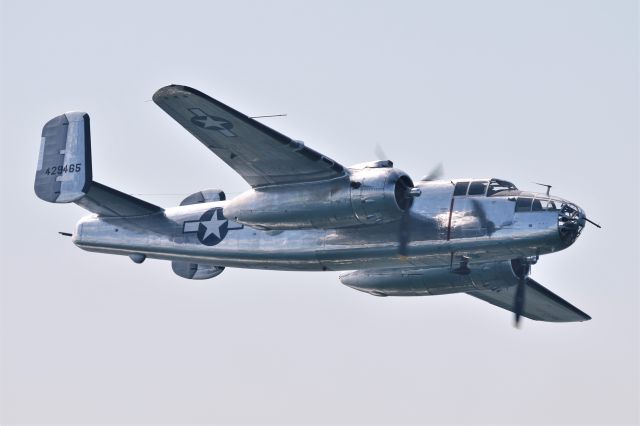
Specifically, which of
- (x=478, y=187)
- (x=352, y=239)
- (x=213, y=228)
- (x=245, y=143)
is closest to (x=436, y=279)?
(x=352, y=239)

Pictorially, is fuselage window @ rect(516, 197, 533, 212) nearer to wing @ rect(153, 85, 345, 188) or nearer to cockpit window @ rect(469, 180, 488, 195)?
cockpit window @ rect(469, 180, 488, 195)

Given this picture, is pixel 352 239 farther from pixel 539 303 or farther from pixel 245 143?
pixel 539 303

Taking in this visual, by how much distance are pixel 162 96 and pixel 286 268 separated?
19.5 ft

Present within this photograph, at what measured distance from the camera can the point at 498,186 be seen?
31234 millimetres

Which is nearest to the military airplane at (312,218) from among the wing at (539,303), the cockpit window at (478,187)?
the cockpit window at (478,187)

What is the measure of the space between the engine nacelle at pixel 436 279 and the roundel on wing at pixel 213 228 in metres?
3.59

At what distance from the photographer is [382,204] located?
30266 mm

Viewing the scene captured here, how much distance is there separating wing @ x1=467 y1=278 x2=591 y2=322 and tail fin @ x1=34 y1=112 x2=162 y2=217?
31.0ft

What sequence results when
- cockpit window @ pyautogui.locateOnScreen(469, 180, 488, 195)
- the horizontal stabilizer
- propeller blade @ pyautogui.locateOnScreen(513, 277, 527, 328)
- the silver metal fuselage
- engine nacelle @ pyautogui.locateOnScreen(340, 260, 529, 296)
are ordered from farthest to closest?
propeller blade @ pyautogui.locateOnScreen(513, 277, 527, 328) → the horizontal stabilizer → engine nacelle @ pyautogui.locateOnScreen(340, 260, 529, 296) → cockpit window @ pyautogui.locateOnScreen(469, 180, 488, 195) → the silver metal fuselage

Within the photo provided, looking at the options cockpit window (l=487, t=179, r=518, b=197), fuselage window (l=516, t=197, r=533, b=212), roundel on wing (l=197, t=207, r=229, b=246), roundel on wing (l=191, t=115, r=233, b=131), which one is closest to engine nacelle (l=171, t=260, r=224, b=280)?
roundel on wing (l=197, t=207, r=229, b=246)

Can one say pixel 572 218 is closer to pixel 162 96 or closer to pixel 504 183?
pixel 504 183

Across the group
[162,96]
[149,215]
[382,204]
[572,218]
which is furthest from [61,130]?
[572,218]

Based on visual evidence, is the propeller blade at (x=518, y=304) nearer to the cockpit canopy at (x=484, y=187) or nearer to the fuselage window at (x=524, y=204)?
the cockpit canopy at (x=484, y=187)

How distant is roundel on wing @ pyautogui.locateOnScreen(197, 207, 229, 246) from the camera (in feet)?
111
